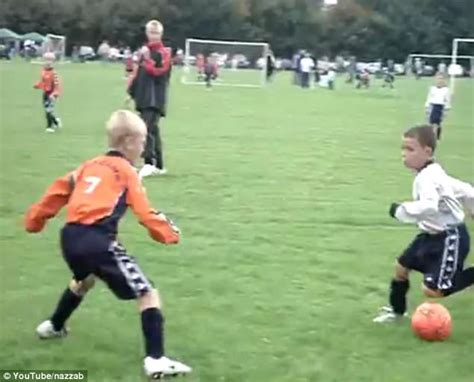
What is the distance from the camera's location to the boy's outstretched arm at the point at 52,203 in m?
6.12

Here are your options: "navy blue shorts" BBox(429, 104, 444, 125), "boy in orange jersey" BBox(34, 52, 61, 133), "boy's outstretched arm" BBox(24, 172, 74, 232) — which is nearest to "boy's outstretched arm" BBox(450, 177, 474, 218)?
"boy's outstretched arm" BBox(24, 172, 74, 232)

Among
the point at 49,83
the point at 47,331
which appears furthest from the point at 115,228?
the point at 49,83

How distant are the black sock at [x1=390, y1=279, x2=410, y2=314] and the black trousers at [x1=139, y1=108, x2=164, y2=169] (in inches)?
291

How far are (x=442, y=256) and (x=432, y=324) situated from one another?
1.58ft

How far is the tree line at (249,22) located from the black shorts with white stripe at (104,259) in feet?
241

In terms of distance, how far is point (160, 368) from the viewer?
227 inches

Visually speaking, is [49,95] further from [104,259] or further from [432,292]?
[104,259]

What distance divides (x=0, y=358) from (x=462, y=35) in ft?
241

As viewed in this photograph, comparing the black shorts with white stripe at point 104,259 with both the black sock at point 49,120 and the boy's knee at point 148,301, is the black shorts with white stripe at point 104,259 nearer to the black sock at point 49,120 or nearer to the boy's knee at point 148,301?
the boy's knee at point 148,301

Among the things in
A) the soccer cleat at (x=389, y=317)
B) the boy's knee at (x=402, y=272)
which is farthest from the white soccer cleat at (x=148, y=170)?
the boy's knee at (x=402, y=272)

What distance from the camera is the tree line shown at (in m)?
79.4

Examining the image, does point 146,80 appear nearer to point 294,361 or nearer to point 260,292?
point 260,292

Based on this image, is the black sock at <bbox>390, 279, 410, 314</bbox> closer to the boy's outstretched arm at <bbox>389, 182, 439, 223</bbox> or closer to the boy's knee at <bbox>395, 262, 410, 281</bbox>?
the boy's knee at <bbox>395, 262, 410, 281</bbox>

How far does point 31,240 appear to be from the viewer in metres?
9.73
